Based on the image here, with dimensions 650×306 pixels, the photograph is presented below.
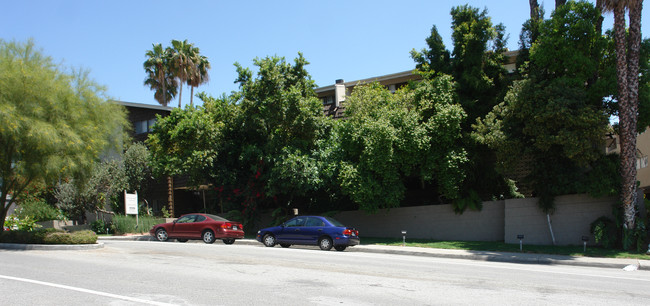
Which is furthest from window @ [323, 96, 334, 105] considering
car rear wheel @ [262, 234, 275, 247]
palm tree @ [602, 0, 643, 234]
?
palm tree @ [602, 0, 643, 234]

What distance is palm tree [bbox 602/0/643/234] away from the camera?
56.9 feet

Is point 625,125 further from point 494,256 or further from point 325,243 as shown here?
point 325,243

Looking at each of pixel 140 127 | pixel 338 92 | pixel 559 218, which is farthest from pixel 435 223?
pixel 140 127

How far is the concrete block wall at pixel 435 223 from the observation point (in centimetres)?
2238

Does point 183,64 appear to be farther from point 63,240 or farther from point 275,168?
point 63,240

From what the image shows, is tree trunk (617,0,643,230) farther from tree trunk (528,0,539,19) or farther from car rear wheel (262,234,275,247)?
car rear wheel (262,234,275,247)

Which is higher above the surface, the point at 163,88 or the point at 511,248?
the point at 163,88

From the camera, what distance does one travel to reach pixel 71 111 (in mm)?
18422

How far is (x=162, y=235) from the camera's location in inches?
925

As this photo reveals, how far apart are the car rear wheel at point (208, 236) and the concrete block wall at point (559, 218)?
42.7 feet

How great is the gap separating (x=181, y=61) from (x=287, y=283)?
35.0 m

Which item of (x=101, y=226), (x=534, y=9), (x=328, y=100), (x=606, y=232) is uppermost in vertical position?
(x=534, y=9)

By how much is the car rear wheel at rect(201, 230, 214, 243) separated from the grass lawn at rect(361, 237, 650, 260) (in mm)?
6958

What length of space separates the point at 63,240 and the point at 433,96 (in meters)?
16.3
